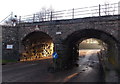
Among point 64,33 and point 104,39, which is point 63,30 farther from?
point 104,39

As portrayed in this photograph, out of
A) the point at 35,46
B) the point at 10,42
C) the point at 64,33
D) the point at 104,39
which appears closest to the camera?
the point at 64,33

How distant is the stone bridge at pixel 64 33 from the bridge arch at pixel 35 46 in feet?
0.75

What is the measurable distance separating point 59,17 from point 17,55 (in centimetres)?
901

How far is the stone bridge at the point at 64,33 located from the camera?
1156 centimetres

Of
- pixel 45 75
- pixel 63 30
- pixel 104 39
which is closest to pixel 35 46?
pixel 63 30

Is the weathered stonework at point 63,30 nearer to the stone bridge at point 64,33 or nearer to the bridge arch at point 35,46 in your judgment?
the stone bridge at point 64,33

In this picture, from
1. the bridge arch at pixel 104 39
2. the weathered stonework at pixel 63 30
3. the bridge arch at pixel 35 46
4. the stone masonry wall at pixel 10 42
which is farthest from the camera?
the bridge arch at pixel 35 46

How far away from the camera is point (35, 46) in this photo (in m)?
21.8

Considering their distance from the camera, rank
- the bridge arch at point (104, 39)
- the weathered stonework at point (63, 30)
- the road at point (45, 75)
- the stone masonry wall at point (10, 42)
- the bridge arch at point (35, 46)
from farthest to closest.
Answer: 1. the bridge arch at point (35, 46)
2. the stone masonry wall at point (10, 42)
3. the bridge arch at point (104, 39)
4. the weathered stonework at point (63, 30)
5. the road at point (45, 75)

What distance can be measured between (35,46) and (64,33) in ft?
32.1

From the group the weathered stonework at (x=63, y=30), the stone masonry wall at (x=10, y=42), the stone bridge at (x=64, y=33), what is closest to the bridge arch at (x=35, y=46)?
the stone bridge at (x=64, y=33)

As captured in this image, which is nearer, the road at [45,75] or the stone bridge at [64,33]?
the road at [45,75]

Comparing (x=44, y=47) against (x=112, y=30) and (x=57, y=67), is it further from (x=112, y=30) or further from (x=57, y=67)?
(x=112, y=30)

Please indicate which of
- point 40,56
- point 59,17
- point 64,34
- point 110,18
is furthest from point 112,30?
point 40,56
